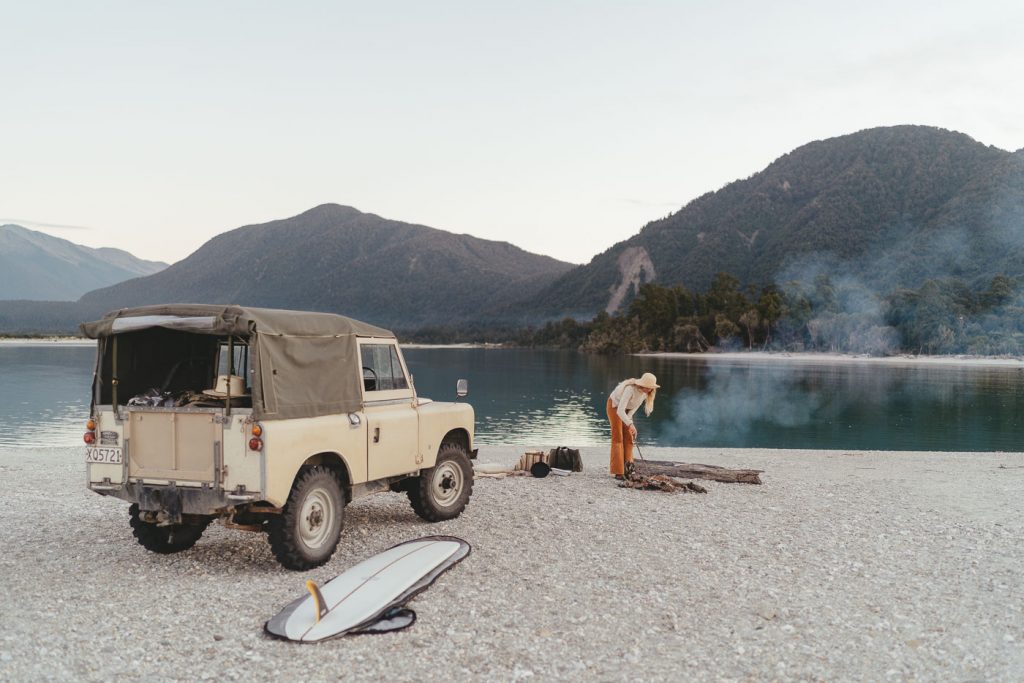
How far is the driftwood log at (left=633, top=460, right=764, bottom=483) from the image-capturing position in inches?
594

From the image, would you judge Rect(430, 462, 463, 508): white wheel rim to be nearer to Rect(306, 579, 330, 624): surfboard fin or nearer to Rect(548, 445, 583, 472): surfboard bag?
Rect(306, 579, 330, 624): surfboard fin

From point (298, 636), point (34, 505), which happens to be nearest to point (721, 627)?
point (298, 636)

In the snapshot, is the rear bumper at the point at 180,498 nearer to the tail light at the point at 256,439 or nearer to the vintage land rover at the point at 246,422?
the vintage land rover at the point at 246,422

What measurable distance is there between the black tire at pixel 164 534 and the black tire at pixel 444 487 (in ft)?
8.59

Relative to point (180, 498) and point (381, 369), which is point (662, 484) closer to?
point (381, 369)

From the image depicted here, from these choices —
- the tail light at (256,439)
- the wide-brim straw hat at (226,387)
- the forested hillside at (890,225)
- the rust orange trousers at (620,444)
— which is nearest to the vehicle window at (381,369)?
the wide-brim straw hat at (226,387)

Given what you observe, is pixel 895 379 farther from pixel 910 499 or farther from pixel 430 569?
pixel 430 569

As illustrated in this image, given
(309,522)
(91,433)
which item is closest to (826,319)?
(309,522)

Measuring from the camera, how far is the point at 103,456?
8273 mm

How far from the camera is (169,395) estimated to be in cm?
868

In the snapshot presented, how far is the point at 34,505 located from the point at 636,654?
10.2 metres

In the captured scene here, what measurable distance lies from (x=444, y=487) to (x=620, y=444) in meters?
5.03

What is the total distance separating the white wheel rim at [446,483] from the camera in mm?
10695

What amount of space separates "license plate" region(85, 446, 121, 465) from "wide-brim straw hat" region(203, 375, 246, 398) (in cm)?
105
